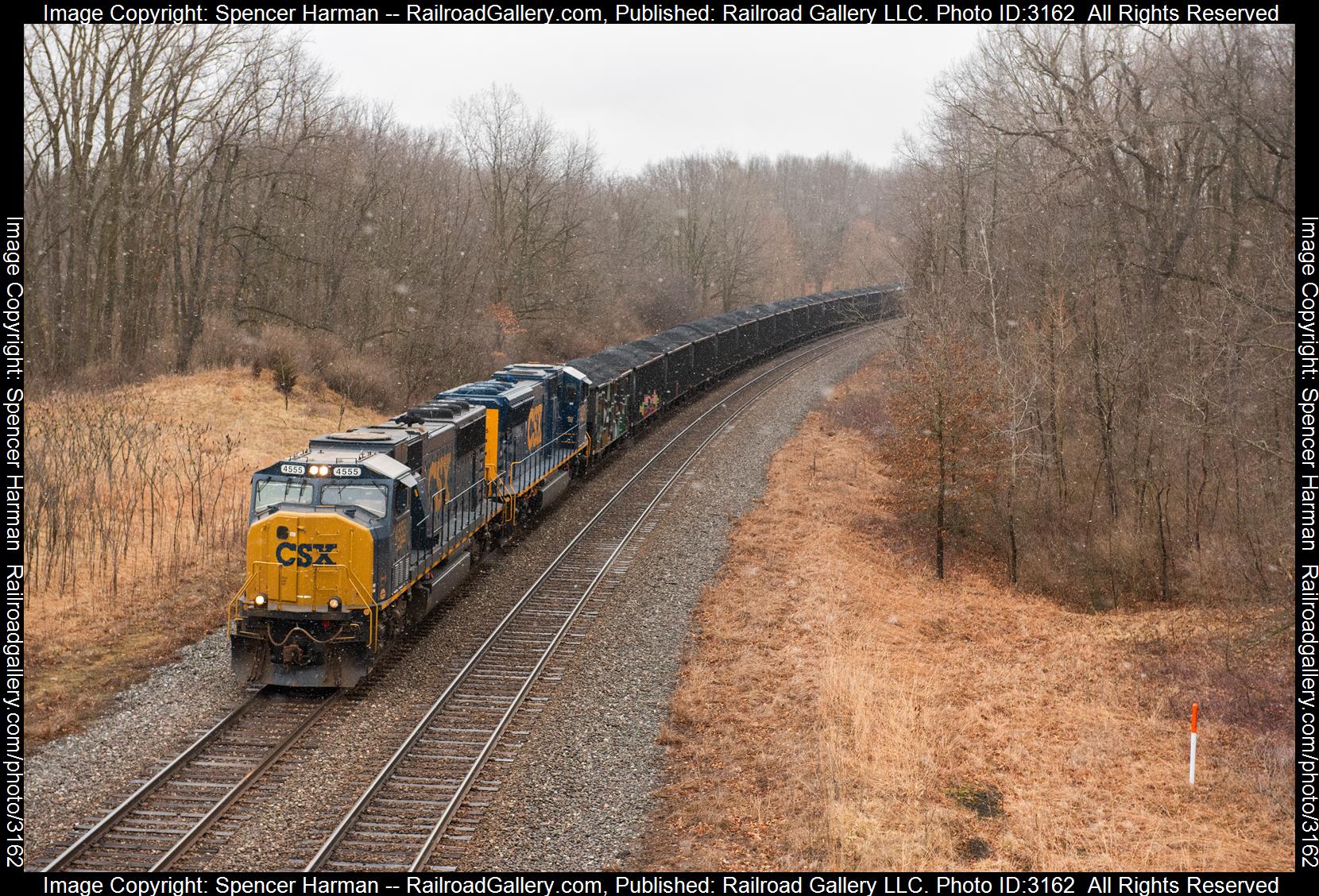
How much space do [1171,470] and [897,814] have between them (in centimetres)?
1825

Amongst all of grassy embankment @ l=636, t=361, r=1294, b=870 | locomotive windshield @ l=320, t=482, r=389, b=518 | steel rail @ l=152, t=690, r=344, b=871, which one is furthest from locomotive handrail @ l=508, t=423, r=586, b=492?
steel rail @ l=152, t=690, r=344, b=871

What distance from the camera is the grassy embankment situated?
439 inches

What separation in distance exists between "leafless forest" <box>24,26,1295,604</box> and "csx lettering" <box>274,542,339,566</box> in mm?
7922

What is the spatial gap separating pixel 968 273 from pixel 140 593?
28.6 metres

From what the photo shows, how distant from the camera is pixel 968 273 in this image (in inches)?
1454

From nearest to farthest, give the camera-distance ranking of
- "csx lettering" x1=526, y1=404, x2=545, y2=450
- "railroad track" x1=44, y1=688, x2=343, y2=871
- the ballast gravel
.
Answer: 1. "railroad track" x1=44, y1=688, x2=343, y2=871
2. the ballast gravel
3. "csx lettering" x1=526, y1=404, x2=545, y2=450


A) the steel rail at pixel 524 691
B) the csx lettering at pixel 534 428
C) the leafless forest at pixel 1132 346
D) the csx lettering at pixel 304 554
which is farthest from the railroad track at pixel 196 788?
the leafless forest at pixel 1132 346

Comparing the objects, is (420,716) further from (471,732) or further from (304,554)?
(304,554)

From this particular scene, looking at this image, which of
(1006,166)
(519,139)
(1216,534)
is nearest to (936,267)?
(1006,166)

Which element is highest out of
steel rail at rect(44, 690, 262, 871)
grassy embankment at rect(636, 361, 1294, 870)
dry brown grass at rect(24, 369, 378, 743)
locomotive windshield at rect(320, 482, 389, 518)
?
locomotive windshield at rect(320, 482, 389, 518)

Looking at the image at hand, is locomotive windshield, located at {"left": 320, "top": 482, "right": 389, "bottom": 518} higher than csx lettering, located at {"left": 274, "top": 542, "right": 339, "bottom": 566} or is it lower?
higher

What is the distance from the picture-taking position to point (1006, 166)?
1451 inches

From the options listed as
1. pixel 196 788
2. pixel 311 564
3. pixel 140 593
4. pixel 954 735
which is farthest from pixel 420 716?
pixel 140 593

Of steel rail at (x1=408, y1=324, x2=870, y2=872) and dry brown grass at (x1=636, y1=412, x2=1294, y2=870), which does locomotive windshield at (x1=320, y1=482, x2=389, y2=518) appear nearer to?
steel rail at (x1=408, y1=324, x2=870, y2=872)
